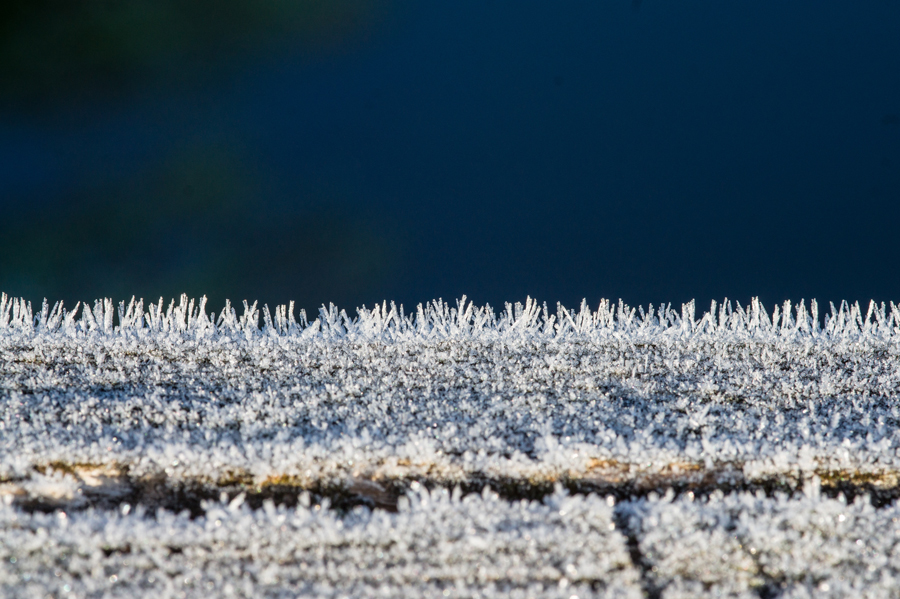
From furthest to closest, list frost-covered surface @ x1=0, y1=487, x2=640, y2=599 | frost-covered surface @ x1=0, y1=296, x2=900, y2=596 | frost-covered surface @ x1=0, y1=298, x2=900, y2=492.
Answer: frost-covered surface @ x1=0, y1=298, x2=900, y2=492, frost-covered surface @ x1=0, y1=296, x2=900, y2=596, frost-covered surface @ x1=0, y1=487, x2=640, y2=599

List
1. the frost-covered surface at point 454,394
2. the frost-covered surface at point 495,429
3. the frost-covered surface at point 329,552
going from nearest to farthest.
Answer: the frost-covered surface at point 329,552, the frost-covered surface at point 495,429, the frost-covered surface at point 454,394

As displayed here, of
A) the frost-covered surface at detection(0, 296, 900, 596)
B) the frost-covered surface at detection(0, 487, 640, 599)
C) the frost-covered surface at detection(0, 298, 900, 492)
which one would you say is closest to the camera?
the frost-covered surface at detection(0, 487, 640, 599)

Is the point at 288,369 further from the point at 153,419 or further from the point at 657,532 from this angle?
the point at 657,532

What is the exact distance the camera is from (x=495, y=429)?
3.60 m

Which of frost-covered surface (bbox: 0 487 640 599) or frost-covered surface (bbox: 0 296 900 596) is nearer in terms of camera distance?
frost-covered surface (bbox: 0 487 640 599)

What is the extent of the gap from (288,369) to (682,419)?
2.72 metres

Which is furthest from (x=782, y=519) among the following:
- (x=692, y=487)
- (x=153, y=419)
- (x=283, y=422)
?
(x=153, y=419)

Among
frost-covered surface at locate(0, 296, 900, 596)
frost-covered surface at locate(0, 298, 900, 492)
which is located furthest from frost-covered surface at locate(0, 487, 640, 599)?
frost-covered surface at locate(0, 298, 900, 492)

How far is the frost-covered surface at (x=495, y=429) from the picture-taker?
271 centimetres

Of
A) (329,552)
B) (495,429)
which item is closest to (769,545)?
(495,429)

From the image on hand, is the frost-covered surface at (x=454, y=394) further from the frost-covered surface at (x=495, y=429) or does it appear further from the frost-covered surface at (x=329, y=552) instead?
the frost-covered surface at (x=329, y=552)

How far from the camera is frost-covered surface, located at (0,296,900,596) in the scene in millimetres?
2705

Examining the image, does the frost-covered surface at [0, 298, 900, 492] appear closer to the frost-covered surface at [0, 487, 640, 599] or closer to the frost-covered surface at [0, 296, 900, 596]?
the frost-covered surface at [0, 296, 900, 596]

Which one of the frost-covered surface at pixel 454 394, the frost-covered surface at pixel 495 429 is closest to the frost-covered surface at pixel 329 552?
the frost-covered surface at pixel 495 429
